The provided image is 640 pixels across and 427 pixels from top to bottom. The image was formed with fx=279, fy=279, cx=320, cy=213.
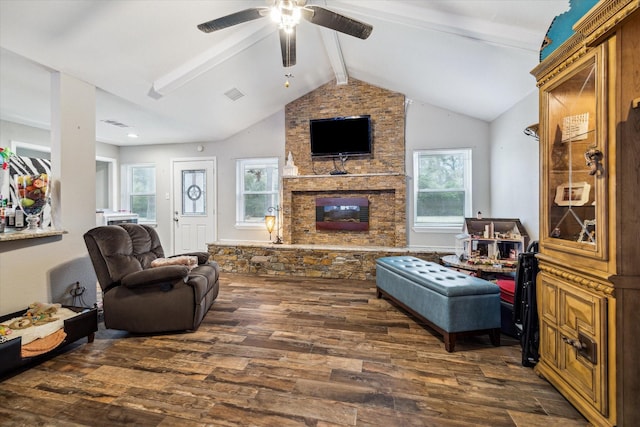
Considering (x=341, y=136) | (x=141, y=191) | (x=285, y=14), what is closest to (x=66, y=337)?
(x=285, y=14)

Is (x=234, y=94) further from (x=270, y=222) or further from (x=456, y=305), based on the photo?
(x=456, y=305)

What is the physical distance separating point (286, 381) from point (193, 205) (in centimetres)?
514

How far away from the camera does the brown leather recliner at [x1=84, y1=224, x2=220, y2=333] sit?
2.49m

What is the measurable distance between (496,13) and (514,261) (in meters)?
2.59

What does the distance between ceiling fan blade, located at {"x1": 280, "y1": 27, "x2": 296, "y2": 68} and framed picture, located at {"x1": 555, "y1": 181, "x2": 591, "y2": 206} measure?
Result: 2294mm

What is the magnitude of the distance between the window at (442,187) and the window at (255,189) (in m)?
2.78

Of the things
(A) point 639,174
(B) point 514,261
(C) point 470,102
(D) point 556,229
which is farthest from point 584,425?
(C) point 470,102

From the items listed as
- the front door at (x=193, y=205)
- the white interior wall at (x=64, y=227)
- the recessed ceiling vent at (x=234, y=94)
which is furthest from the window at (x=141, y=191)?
the white interior wall at (x=64, y=227)

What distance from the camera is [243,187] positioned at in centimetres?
591

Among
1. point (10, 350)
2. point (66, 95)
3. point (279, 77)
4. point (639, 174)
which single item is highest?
point (279, 77)

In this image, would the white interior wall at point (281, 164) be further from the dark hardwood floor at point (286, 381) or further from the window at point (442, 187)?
the dark hardwood floor at point (286, 381)

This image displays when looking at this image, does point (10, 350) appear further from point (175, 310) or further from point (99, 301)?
point (99, 301)

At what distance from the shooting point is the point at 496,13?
2463mm

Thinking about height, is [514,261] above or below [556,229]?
below
